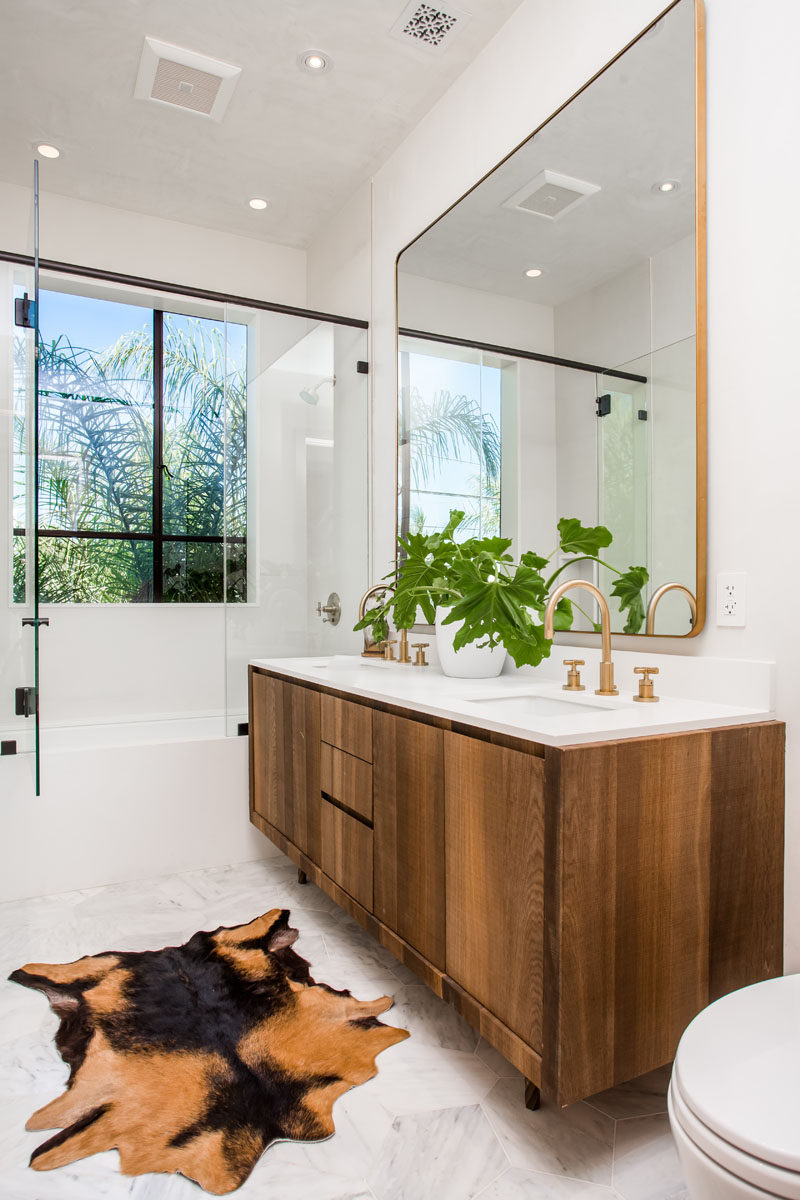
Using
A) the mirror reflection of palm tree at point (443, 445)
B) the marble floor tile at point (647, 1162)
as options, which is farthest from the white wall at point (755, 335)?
the mirror reflection of palm tree at point (443, 445)

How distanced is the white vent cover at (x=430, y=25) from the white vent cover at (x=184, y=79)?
0.56m

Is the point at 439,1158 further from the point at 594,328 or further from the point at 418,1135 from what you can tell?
the point at 594,328

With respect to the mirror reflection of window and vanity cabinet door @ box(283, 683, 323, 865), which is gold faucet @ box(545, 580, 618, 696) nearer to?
the mirror reflection of window

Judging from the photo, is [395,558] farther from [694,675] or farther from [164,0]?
[164,0]

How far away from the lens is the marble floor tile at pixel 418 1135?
116cm

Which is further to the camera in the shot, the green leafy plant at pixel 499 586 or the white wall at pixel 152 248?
the white wall at pixel 152 248

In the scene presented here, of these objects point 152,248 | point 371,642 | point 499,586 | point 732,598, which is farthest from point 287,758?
point 152,248

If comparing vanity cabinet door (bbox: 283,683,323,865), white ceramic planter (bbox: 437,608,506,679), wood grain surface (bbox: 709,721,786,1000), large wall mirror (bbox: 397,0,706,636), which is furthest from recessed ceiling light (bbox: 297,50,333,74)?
wood grain surface (bbox: 709,721,786,1000)

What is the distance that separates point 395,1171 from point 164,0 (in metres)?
2.84

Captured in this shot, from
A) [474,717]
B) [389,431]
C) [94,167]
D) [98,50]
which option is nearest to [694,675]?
[474,717]

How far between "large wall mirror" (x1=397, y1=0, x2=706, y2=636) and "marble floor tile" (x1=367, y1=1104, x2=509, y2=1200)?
102 cm

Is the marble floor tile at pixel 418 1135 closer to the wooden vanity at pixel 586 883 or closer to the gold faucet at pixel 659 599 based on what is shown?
the wooden vanity at pixel 586 883

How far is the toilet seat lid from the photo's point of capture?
0.74 meters

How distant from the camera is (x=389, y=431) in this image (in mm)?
2785
